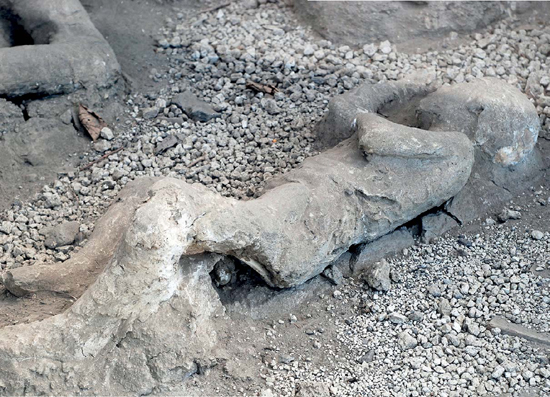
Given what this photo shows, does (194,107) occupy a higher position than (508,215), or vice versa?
(194,107)

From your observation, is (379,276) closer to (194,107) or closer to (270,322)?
(270,322)

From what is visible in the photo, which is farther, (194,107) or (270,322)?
(194,107)

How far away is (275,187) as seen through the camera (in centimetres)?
387

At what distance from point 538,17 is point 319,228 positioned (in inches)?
119

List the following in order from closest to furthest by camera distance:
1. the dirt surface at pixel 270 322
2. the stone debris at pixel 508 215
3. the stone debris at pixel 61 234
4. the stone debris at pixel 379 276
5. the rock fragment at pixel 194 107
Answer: the dirt surface at pixel 270 322
the stone debris at pixel 379 276
the stone debris at pixel 61 234
the stone debris at pixel 508 215
the rock fragment at pixel 194 107

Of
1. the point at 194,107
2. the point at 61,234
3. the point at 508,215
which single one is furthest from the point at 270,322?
the point at 194,107

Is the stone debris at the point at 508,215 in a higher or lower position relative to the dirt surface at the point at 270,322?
higher

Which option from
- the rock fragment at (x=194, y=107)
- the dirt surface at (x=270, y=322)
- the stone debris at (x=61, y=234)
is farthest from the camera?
the rock fragment at (x=194, y=107)

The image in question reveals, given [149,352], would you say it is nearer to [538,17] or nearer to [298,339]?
[298,339]

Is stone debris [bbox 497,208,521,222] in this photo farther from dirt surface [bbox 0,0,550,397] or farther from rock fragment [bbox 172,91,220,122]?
rock fragment [bbox 172,91,220,122]

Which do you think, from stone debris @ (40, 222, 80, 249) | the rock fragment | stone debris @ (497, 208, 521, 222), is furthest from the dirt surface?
the rock fragment

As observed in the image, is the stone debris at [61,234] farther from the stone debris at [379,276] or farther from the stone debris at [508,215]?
the stone debris at [508,215]

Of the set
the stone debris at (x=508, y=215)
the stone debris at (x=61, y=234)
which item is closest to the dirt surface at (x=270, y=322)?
the stone debris at (x=508, y=215)

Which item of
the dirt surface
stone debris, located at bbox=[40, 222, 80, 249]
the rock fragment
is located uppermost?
the rock fragment
